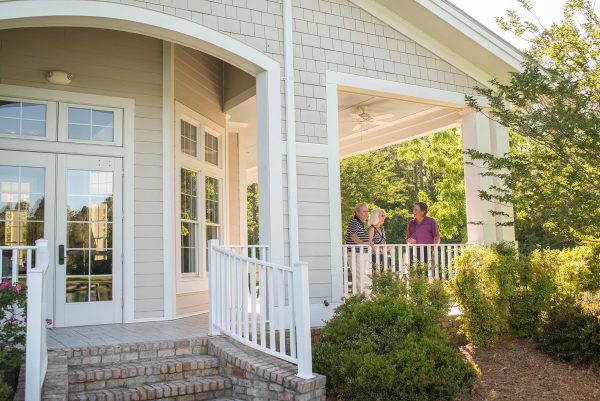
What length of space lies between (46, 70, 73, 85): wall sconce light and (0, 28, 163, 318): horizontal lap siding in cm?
7

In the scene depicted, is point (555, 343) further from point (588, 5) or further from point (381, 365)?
point (588, 5)

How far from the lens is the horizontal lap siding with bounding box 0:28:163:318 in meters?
7.09

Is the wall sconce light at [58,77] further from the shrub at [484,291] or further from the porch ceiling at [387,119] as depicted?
the shrub at [484,291]

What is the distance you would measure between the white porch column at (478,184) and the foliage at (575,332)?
1.83 m

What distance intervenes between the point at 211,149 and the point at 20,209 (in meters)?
2.98

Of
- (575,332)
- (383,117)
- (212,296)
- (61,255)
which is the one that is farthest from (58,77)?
(575,332)

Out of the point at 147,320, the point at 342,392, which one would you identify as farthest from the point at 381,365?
the point at 147,320

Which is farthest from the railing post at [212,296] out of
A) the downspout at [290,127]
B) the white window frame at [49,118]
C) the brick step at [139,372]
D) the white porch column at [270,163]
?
the white window frame at [49,118]

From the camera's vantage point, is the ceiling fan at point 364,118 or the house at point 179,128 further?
the ceiling fan at point 364,118

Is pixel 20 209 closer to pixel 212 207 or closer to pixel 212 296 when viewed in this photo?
pixel 212 296

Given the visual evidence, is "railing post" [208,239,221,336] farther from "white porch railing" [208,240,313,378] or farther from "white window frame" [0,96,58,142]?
"white window frame" [0,96,58,142]

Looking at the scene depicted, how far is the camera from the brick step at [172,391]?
15.8ft

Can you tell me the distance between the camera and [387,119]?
10484 mm

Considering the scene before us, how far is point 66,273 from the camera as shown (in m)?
7.03
